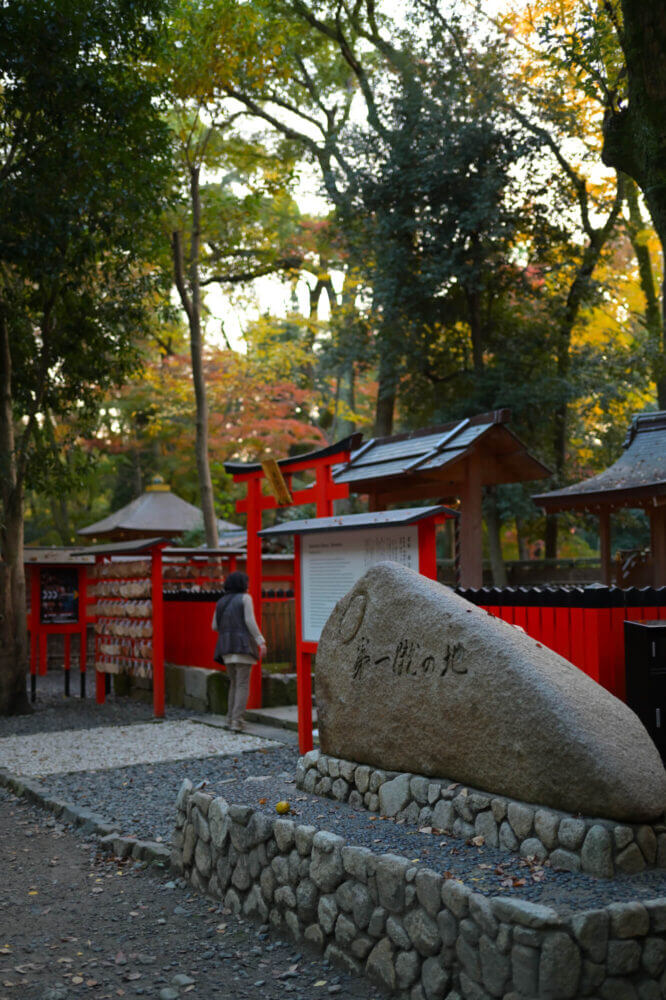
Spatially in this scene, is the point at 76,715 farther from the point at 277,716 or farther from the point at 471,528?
the point at 471,528

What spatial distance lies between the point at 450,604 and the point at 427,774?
94cm

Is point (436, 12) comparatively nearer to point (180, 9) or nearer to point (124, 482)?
point (180, 9)

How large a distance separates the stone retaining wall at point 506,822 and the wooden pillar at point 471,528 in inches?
232

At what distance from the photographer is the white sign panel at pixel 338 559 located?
6.99 metres

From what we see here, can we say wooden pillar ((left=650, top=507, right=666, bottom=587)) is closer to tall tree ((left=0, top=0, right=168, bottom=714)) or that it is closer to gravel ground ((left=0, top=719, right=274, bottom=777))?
gravel ground ((left=0, top=719, right=274, bottom=777))

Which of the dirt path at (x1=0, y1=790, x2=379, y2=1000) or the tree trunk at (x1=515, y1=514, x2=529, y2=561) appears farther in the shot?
the tree trunk at (x1=515, y1=514, x2=529, y2=561)

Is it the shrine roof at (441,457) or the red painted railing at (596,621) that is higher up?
the shrine roof at (441,457)

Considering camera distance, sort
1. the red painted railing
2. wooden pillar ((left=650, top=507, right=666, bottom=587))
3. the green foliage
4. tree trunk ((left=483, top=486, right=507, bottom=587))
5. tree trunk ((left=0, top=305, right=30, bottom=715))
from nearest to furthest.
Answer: the red painted railing < the green foliage < tree trunk ((left=0, top=305, right=30, bottom=715)) < wooden pillar ((left=650, top=507, right=666, bottom=587)) < tree trunk ((left=483, top=486, right=507, bottom=587))

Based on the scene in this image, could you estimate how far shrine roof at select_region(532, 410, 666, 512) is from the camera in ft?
42.0

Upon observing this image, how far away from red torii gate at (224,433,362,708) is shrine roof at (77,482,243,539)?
788 cm

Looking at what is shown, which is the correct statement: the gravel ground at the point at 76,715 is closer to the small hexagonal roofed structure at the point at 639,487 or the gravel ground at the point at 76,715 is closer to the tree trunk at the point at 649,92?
the small hexagonal roofed structure at the point at 639,487

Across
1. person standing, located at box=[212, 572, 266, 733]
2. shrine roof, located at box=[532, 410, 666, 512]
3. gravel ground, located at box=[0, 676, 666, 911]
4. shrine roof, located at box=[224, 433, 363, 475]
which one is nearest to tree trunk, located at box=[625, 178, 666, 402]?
shrine roof, located at box=[532, 410, 666, 512]

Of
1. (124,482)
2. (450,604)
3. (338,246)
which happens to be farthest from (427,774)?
(124,482)

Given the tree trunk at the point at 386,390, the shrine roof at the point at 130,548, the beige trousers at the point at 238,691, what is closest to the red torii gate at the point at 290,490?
the beige trousers at the point at 238,691
